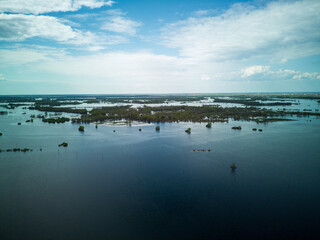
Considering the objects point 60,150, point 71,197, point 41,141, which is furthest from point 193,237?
point 41,141

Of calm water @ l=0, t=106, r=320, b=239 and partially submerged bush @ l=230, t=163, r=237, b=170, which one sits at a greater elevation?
partially submerged bush @ l=230, t=163, r=237, b=170

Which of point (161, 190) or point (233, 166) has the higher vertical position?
point (233, 166)

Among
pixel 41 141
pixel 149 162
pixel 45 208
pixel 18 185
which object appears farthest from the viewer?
pixel 41 141

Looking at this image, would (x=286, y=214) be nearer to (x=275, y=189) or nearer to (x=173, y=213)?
(x=275, y=189)

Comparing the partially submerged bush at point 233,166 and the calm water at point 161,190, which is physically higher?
the partially submerged bush at point 233,166

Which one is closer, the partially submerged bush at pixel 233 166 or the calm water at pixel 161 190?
the calm water at pixel 161 190

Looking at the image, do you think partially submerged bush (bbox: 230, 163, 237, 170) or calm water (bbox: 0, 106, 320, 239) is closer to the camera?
calm water (bbox: 0, 106, 320, 239)

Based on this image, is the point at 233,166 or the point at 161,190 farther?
the point at 233,166

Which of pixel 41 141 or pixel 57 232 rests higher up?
pixel 41 141
